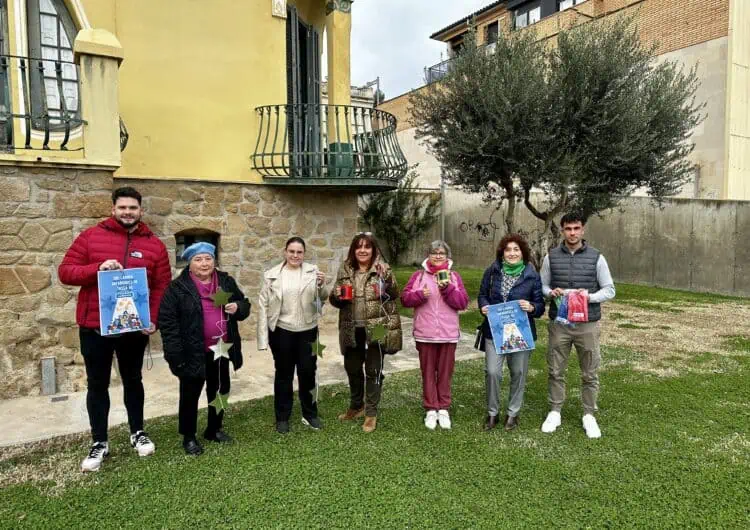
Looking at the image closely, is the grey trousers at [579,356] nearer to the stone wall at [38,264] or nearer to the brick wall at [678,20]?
the stone wall at [38,264]

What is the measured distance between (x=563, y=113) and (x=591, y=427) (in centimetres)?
646

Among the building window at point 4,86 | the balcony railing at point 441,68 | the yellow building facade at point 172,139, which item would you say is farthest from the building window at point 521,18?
the building window at point 4,86

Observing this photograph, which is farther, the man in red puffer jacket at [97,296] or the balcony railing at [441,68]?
the balcony railing at [441,68]

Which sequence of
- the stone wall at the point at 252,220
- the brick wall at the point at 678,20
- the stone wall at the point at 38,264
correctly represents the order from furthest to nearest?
the brick wall at the point at 678,20
the stone wall at the point at 252,220
the stone wall at the point at 38,264

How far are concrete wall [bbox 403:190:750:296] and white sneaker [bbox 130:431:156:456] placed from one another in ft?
37.1

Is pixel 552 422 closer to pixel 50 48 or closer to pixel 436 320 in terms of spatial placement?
pixel 436 320

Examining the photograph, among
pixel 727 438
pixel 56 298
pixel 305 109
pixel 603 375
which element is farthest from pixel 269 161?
pixel 727 438

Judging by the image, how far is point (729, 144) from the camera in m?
14.1

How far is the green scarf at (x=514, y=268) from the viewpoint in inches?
164

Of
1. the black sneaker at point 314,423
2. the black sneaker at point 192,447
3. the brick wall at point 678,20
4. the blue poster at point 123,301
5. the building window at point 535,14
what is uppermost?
the building window at point 535,14

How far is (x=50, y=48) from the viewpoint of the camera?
19.5ft

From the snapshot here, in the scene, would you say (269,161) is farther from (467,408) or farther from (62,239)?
(467,408)

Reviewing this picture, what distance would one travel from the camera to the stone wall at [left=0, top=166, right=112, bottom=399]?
4742 mm

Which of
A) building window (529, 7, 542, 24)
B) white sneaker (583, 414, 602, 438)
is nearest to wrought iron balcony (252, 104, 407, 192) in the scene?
white sneaker (583, 414, 602, 438)
